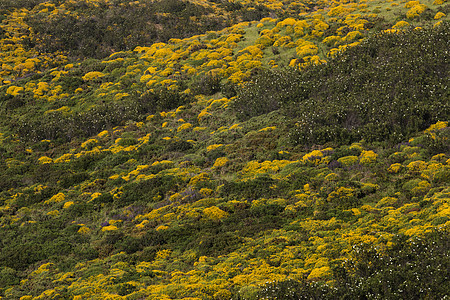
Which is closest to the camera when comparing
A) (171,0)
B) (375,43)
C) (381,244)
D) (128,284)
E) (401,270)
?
(401,270)

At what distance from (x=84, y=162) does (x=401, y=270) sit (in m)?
28.7

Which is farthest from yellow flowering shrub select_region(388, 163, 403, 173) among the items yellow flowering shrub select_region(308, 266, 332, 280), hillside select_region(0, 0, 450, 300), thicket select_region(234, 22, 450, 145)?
yellow flowering shrub select_region(308, 266, 332, 280)

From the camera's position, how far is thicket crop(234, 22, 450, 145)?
93.6 feet

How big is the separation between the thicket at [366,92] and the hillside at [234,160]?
16 cm

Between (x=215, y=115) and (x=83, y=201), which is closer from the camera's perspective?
(x=83, y=201)

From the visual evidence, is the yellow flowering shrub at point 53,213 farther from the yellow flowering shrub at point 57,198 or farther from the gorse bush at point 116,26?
the gorse bush at point 116,26

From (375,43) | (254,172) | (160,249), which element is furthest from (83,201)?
(375,43)

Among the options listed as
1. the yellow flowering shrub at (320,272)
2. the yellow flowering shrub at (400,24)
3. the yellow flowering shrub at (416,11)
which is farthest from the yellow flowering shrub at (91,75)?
the yellow flowering shrub at (320,272)

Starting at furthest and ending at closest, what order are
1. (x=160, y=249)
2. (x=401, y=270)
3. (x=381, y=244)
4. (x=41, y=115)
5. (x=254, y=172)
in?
1. (x=41, y=115)
2. (x=254, y=172)
3. (x=160, y=249)
4. (x=381, y=244)
5. (x=401, y=270)

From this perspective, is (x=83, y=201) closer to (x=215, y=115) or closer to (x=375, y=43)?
(x=215, y=115)

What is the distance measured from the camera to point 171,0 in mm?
68875

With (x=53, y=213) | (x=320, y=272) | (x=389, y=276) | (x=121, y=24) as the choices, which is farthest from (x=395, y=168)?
(x=121, y=24)

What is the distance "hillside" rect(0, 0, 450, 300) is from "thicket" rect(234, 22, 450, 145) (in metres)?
0.16

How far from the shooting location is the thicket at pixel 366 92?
2852 centimetres
